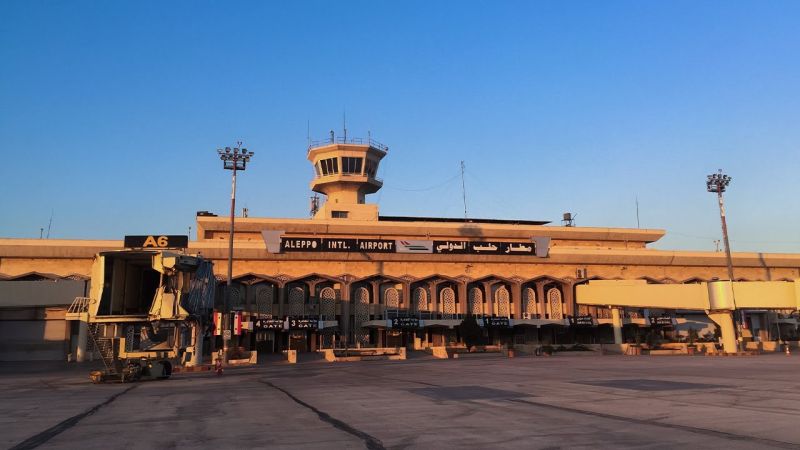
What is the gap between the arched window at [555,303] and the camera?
2842 inches

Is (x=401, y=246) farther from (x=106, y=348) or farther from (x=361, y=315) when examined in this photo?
(x=106, y=348)

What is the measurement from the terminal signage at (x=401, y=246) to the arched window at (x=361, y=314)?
5.36m

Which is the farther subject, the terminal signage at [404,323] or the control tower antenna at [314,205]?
the control tower antenna at [314,205]

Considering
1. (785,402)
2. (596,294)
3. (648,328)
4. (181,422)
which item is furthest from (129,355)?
(648,328)

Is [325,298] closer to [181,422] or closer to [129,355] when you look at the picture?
[129,355]

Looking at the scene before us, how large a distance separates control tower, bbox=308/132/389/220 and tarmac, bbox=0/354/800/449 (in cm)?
5896

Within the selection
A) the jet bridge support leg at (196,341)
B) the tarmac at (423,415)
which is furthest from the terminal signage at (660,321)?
the jet bridge support leg at (196,341)

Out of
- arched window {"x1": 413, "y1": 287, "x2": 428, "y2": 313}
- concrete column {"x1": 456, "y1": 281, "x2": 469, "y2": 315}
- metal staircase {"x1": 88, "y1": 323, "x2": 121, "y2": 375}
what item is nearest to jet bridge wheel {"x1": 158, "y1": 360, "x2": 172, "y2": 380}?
metal staircase {"x1": 88, "y1": 323, "x2": 121, "y2": 375}

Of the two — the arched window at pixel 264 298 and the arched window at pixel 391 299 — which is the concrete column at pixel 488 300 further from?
the arched window at pixel 264 298

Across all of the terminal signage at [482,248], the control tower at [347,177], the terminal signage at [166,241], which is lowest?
the terminal signage at [166,241]

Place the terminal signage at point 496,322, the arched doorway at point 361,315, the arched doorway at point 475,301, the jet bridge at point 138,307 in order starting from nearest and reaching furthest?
the jet bridge at point 138,307
the terminal signage at point 496,322
the arched doorway at point 361,315
the arched doorway at point 475,301

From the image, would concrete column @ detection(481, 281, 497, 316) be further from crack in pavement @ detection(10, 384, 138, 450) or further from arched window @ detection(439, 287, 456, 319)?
crack in pavement @ detection(10, 384, 138, 450)

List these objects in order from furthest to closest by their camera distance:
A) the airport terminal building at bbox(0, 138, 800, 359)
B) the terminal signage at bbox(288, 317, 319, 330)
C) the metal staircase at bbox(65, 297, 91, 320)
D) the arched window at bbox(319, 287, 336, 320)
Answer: the arched window at bbox(319, 287, 336, 320), the airport terminal building at bbox(0, 138, 800, 359), the terminal signage at bbox(288, 317, 319, 330), the metal staircase at bbox(65, 297, 91, 320)

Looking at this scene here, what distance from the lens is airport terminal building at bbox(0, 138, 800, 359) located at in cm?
6225
